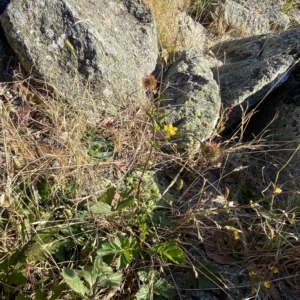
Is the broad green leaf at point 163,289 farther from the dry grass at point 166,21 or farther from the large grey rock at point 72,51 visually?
the dry grass at point 166,21

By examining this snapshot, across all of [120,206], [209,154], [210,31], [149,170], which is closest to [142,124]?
[149,170]

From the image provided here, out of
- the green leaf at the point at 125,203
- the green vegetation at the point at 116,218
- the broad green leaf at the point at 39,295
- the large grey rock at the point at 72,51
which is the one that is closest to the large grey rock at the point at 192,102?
the green vegetation at the point at 116,218

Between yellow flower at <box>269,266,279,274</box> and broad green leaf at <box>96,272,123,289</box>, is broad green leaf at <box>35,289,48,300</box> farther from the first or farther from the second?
yellow flower at <box>269,266,279,274</box>

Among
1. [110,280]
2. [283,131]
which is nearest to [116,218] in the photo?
[110,280]

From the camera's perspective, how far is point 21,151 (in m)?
2.10

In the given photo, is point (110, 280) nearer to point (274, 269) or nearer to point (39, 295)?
point (39, 295)

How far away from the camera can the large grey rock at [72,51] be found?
249 cm

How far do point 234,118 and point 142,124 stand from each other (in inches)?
24.9

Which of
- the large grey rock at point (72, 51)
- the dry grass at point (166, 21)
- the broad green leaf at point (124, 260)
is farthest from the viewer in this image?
the dry grass at point (166, 21)

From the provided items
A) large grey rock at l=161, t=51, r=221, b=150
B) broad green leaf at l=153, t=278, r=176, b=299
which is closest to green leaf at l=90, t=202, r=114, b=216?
broad green leaf at l=153, t=278, r=176, b=299

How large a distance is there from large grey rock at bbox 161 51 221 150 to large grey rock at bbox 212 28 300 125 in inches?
4.8

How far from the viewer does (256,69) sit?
2.91 metres

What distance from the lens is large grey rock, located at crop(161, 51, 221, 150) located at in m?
2.62

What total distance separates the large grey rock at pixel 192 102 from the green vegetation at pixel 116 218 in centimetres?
11
